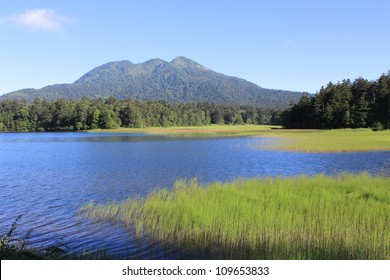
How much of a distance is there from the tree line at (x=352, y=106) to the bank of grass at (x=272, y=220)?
8222cm

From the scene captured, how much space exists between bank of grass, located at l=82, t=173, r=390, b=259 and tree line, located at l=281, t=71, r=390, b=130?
82.2 metres

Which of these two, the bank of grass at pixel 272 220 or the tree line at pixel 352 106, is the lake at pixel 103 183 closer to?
the bank of grass at pixel 272 220

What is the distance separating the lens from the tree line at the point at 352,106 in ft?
325

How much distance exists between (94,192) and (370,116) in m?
93.5

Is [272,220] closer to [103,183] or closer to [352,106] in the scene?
[103,183]

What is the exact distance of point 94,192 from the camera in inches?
914

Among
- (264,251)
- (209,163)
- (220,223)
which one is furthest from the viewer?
(209,163)

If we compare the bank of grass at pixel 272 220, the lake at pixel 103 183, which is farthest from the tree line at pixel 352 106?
the bank of grass at pixel 272 220

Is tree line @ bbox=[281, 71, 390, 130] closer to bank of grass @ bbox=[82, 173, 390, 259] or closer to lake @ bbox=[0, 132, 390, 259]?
lake @ bbox=[0, 132, 390, 259]

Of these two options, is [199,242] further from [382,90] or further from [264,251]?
[382,90]

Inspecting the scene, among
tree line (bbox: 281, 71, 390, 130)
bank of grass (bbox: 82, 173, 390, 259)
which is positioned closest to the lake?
bank of grass (bbox: 82, 173, 390, 259)

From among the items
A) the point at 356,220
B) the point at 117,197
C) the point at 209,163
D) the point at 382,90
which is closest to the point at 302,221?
the point at 356,220

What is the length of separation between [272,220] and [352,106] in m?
98.6

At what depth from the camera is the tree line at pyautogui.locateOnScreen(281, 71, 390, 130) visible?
99062 millimetres
